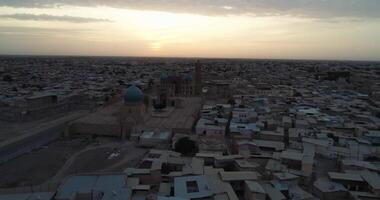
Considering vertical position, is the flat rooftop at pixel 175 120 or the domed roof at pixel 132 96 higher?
the domed roof at pixel 132 96

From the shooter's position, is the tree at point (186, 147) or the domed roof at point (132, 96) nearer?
the tree at point (186, 147)

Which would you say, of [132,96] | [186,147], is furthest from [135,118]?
[186,147]

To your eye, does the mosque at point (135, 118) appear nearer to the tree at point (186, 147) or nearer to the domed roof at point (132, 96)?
the domed roof at point (132, 96)

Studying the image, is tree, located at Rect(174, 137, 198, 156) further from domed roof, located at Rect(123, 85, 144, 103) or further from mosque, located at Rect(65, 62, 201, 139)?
domed roof, located at Rect(123, 85, 144, 103)

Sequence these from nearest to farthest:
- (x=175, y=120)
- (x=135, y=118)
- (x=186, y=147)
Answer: (x=186, y=147)
(x=135, y=118)
(x=175, y=120)

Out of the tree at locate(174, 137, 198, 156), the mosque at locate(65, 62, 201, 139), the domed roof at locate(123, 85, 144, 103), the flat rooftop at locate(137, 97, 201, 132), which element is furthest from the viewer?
the domed roof at locate(123, 85, 144, 103)

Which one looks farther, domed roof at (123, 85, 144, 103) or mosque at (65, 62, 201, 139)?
domed roof at (123, 85, 144, 103)

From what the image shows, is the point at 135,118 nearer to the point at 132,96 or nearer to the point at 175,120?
the point at 132,96

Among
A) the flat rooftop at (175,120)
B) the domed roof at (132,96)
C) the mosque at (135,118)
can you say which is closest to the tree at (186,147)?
the mosque at (135,118)

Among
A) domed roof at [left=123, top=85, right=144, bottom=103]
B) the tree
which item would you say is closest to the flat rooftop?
domed roof at [left=123, top=85, right=144, bottom=103]
